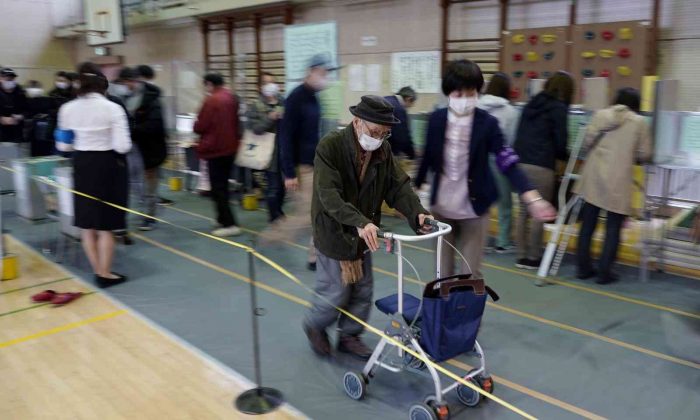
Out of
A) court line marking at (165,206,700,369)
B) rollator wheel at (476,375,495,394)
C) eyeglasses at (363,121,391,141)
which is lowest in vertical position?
court line marking at (165,206,700,369)

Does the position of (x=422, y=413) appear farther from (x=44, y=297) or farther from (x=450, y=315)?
(x=44, y=297)

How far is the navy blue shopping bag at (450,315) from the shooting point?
7.48ft

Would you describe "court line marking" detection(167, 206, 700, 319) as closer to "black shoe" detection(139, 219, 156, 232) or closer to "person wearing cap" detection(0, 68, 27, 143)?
"black shoe" detection(139, 219, 156, 232)

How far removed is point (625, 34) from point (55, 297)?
5.31m

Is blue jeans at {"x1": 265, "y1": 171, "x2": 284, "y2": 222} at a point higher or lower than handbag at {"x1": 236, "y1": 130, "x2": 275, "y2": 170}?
lower

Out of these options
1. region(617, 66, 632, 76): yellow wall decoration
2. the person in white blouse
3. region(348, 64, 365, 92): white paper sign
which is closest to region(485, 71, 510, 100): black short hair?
region(617, 66, 632, 76): yellow wall decoration

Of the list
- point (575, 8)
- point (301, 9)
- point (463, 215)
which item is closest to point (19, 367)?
point (463, 215)

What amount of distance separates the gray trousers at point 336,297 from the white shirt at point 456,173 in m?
0.51

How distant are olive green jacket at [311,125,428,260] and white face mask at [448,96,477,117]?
Result: 0.43 m

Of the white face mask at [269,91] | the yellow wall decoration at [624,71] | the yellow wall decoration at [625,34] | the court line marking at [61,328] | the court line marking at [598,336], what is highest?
the yellow wall decoration at [625,34]

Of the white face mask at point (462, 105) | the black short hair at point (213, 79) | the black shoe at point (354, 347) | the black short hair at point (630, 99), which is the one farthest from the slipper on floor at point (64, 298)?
the black short hair at point (630, 99)

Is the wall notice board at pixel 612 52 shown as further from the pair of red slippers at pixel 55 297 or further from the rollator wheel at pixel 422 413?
the pair of red slippers at pixel 55 297

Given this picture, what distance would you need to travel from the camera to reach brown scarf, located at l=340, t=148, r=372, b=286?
8.29 ft

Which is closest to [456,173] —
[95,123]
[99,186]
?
[95,123]
